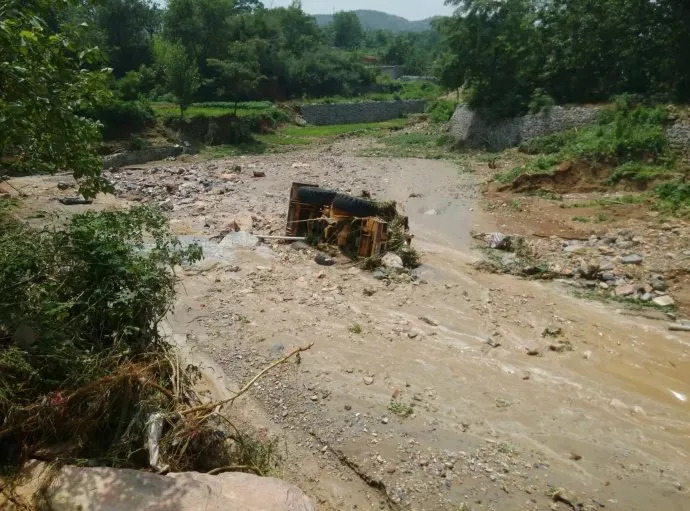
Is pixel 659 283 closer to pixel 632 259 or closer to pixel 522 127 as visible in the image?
pixel 632 259

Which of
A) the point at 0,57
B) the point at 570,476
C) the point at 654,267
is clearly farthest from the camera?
the point at 654,267

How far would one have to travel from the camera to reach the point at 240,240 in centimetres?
1061

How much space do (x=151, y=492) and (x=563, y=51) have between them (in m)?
23.9

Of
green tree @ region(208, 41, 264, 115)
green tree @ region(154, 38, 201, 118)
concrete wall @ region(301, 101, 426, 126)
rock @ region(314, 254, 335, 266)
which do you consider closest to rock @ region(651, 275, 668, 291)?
rock @ region(314, 254, 335, 266)

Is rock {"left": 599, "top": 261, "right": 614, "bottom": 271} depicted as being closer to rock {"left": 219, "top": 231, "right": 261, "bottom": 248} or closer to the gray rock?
the gray rock

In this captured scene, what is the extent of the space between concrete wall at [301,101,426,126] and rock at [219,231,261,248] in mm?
27823

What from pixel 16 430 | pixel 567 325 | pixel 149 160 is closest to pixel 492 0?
pixel 149 160

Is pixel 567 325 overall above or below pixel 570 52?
below

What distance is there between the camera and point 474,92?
84.2 ft

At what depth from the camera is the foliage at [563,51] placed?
61.8 ft

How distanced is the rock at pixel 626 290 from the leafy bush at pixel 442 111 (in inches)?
949

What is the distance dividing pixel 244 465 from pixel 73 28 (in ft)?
12.0

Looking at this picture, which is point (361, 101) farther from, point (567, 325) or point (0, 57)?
point (0, 57)

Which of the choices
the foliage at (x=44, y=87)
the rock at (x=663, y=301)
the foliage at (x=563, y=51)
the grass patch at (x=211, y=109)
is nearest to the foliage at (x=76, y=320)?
the foliage at (x=44, y=87)
